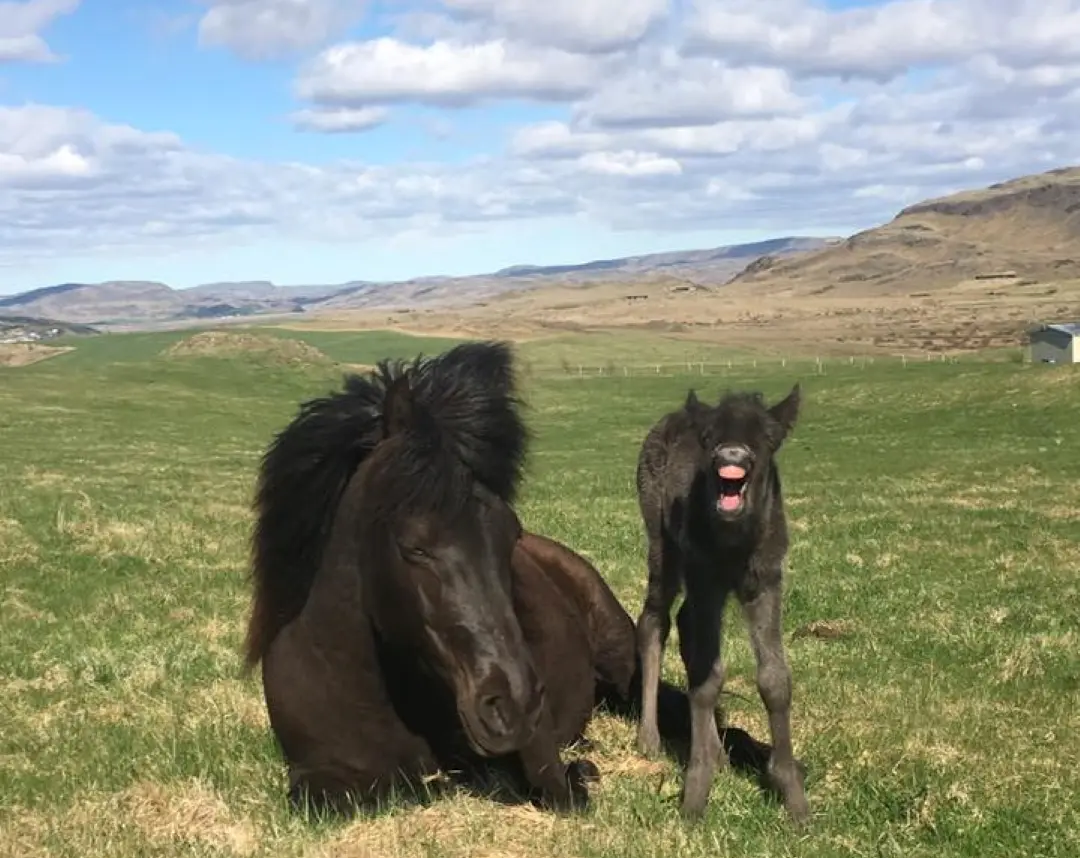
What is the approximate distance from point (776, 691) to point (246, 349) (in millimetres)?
73950

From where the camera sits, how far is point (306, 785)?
596 centimetres

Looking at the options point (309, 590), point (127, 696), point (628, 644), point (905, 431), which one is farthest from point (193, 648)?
point (905, 431)

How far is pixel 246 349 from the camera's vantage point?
76.9 meters

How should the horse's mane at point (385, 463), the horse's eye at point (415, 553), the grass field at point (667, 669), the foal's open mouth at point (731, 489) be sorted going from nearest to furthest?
the horse's eye at point (415, 553) < the horse's mane at point (385, 463) < the foal's open mouth at point (731, 489) < the grass field at point (667, 669)

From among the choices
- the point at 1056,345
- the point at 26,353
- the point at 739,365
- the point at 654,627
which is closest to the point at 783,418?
the point at 654,627

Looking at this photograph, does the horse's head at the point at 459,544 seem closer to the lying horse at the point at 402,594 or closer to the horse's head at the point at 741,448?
the lying horse at the point at 402,594

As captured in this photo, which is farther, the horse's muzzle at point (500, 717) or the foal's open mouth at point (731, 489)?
the foal's open mouth at point (731, 489)

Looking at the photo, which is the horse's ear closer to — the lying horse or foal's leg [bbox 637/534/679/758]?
the lying horse

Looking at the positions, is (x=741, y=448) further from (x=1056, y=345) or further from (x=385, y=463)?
(x=1056, y=345)

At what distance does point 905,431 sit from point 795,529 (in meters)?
22.7

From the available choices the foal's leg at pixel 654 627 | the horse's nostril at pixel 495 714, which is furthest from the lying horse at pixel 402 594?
the foal's leg at pixel 654 627

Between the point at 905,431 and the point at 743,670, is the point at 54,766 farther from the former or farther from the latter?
the point at 905,431

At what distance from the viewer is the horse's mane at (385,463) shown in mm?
5410

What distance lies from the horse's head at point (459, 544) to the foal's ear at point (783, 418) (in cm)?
128
